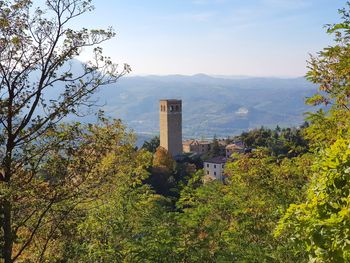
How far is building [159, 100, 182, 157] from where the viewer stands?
65750mm

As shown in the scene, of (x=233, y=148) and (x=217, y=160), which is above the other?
(x=233, y=148)

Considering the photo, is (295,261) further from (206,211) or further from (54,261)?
(54,261)

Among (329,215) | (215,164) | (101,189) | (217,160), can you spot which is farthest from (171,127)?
(329,215)

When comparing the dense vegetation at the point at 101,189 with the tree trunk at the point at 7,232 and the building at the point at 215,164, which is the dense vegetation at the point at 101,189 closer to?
the tree trunk at the point at 7,232

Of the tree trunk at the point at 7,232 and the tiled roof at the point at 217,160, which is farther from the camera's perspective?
the tiled roof at the point at 217,160

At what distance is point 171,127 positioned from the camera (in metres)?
66.8

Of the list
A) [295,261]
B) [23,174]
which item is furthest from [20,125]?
[295,261]

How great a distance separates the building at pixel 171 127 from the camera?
65.8m

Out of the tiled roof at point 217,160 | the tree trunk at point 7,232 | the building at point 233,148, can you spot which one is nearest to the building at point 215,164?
the tiled roof at point 217,160

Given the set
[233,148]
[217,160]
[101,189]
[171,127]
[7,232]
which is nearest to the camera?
[7,232]

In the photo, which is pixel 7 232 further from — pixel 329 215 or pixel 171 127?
pixel 171 127

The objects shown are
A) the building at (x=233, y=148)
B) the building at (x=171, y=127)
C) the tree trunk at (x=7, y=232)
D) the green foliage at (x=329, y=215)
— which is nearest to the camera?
the green foliage at (x=329, y=215)

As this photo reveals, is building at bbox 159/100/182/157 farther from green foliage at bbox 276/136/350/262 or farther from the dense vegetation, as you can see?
green foliage at bbox 276/136/350/262

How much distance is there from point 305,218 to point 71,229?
15.1 feet
